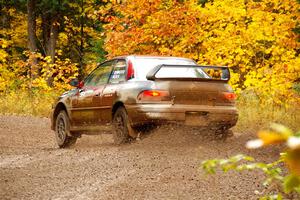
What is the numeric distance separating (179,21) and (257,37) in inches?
99.6

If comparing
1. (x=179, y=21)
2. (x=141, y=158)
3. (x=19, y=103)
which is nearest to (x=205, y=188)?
→ (x=141, y=158)

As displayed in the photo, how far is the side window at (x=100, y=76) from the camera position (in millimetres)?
10619

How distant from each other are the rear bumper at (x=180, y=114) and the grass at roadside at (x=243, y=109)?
105 inches

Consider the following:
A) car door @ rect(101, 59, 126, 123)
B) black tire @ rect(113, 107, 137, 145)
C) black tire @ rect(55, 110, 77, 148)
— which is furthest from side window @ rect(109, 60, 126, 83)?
black tire @ rect(55, 110, 77, 148)

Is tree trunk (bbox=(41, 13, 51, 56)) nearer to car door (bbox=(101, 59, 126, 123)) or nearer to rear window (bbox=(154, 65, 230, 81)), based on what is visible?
car door (bbox=(101, 59, 126, 123))

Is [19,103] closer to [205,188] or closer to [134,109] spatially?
[134,109]

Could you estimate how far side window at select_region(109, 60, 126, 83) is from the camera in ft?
32.9

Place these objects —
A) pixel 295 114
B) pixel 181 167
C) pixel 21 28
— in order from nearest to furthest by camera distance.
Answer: pixel 181 167
pixel 295 114
pixel 21 28

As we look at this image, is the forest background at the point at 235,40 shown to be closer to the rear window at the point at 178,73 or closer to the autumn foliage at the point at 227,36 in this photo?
the autumn foliage at the point at 227,36

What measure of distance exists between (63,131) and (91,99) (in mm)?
1320

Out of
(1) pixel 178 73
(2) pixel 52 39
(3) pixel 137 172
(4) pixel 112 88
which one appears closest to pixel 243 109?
(1) pixel 178 73

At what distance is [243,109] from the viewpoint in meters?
15.4

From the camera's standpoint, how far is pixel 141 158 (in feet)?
26.7

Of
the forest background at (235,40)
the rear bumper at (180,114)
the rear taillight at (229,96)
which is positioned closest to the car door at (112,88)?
the rear bumper at (180,114)
